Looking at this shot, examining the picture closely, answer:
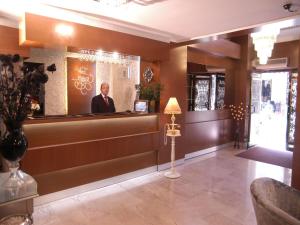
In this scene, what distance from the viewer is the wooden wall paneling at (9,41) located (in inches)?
126

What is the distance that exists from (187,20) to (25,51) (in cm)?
240

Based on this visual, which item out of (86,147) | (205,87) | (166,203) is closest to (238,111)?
(205,87)

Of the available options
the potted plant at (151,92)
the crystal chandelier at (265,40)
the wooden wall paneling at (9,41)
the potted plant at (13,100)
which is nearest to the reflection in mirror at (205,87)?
the potted plant at (151,92)

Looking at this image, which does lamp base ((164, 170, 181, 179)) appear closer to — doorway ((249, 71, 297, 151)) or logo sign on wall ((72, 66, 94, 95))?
logo sign on wall ((72, 66, 94, 95))

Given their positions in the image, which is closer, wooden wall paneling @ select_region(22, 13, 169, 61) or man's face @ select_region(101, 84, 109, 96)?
wooden wall paneling @ select_region(22, 13, 169, 61)

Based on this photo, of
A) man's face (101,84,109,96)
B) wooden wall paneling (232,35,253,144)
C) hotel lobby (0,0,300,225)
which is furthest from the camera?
wooden wall paneling (232,35,253,144)

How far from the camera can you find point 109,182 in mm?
3947

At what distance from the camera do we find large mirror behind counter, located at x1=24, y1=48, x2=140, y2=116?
402cm

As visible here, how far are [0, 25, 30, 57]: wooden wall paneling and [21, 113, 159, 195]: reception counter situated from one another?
3.63 ft

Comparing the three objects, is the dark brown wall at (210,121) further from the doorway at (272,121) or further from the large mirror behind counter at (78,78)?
the large mirror behind counter at (78,78)

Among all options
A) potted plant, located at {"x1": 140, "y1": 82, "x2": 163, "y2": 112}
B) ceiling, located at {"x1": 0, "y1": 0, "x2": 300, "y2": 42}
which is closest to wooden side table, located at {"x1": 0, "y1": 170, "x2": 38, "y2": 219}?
ceiling, located at {"x1": 0, "y1": 0, "x2": 300, "y2": 42}

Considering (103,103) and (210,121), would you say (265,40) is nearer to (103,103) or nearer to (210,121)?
(210,121)

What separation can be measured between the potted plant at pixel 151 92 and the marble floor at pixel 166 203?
1.40 metres

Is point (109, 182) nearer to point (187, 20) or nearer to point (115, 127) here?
point (115, 127)
